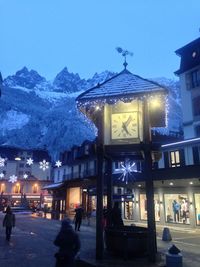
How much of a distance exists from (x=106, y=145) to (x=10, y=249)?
6.61 metres

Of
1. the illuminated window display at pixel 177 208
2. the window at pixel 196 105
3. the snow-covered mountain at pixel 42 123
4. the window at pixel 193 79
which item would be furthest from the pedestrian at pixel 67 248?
the snow-covered mountain at pixel 42 123

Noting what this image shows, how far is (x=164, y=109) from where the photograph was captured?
41.9 ft

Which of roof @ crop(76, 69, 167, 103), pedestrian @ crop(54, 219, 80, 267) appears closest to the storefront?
roof @ crop(76, 69, 167, 103)

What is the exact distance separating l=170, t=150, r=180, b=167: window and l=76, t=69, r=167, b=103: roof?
2073 cm

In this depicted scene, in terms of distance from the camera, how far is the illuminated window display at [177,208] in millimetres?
30016

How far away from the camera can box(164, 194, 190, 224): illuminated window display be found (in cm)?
3002

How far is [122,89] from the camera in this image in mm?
12336

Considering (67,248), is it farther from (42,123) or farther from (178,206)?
(42,123)

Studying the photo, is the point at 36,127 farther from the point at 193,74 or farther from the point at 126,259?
the point at 126,259

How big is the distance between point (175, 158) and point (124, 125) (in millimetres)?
21873

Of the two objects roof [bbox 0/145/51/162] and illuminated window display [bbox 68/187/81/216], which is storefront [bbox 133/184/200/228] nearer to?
illuminated window display [bbox 68/187/81/216]

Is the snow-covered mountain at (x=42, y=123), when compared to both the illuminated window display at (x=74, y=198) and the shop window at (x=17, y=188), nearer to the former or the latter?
the shop window at (x=17, y=188)

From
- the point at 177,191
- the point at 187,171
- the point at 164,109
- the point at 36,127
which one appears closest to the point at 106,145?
the point at 164,109

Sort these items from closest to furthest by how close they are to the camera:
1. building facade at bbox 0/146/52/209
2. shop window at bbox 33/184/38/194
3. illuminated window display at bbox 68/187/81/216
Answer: illuminated window display at bbox 68/187/81/216 < building facade at bbox 0/146/52/209 < shop window at bbox 33/184/38/194
